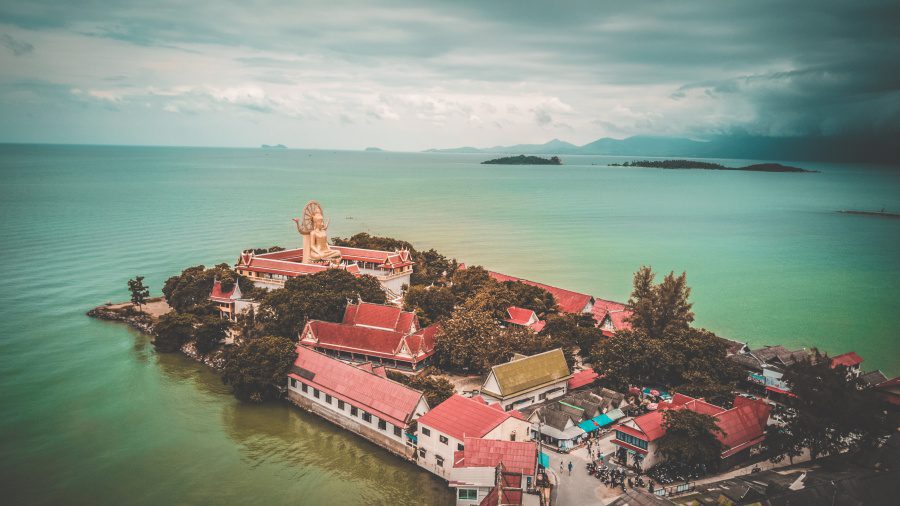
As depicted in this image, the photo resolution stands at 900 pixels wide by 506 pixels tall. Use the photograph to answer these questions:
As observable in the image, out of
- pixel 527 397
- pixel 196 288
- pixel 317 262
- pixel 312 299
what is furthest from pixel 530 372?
pixel 196 288

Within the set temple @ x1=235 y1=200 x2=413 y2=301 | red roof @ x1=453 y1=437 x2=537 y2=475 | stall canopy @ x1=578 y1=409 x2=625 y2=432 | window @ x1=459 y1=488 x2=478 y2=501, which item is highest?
temple @ x1=235 y1=200 x2=413 y2=301

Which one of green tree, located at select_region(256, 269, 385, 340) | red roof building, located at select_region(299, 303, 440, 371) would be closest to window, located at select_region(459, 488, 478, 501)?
red roof building, located at select_region(299, 303, 440, 371)

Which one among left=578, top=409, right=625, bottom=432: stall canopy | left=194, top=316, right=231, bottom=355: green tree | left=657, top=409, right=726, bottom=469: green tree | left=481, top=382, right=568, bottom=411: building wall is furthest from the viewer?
left=194, top=316, right=231, bottom=355: green tree

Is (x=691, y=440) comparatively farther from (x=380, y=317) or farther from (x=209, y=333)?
(x=209, y=333)

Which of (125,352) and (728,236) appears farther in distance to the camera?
(728,236)

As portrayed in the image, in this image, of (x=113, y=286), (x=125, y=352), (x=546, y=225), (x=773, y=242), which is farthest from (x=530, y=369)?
(x=773, y=242)

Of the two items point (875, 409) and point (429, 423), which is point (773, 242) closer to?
point (875, 409)

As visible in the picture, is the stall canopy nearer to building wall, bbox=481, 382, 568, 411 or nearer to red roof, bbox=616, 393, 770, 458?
red roof, bbox=616, 393, 770, 458
